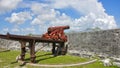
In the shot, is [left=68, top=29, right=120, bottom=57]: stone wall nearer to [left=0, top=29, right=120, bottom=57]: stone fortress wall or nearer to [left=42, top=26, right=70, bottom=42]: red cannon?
[left=0, top=29, right=120, bottom=57]: stone fortress wall

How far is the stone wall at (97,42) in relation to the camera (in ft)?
56.5

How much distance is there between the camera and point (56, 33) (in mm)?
19750

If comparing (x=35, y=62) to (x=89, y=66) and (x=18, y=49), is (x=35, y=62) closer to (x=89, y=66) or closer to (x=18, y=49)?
(x=89, y=66)

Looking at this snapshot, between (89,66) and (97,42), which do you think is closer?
(89,66)

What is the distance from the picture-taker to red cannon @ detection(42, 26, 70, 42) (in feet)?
63.6

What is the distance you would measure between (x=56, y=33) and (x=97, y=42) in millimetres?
3470

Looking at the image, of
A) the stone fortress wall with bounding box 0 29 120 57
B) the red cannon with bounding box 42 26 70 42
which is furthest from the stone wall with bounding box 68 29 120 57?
the red cannon with bounding box 42 26 70 42

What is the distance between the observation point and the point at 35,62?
16562 mm

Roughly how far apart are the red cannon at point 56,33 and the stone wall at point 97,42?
1.25 m

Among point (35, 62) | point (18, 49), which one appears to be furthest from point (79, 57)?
point (18, 49)

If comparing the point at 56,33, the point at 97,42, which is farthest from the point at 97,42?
the point at 56,33

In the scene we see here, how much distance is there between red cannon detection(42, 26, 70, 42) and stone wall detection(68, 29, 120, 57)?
1251 mm

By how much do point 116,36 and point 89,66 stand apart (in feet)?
10.5

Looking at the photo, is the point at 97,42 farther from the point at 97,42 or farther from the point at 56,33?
the point at 56,33
